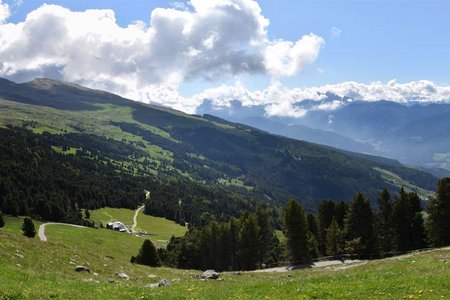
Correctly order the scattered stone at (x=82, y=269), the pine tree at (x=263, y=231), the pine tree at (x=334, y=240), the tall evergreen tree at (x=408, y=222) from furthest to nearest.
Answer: the pine tree at (x=263, y=231) → the tall evergreen tree at (x=408, y=222) → the pine tree at (x=334, y=240) → the scattered stone at (x=82, y=269)

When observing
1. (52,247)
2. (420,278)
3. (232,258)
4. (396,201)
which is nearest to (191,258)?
(232,258)

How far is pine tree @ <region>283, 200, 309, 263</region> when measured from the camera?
8281 centimetres

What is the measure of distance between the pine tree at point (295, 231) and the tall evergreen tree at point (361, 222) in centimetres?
1189

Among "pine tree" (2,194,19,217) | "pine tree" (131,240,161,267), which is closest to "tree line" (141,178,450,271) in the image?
"pine tree" (131,240,161,267)

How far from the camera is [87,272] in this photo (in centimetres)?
3684

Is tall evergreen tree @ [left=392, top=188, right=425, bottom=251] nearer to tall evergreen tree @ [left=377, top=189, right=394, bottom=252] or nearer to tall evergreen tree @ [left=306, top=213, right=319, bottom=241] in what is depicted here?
tall evergreen tree @ [left=377, top=189, right=394, bottom=252]

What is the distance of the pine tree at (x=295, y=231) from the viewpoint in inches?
3260

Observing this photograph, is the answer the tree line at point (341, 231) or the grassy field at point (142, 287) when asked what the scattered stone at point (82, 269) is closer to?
the grassy field at point (142, 287)

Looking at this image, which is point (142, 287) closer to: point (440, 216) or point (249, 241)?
point (440, 216)

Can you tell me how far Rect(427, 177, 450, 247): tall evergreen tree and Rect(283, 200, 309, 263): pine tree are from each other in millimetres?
24178

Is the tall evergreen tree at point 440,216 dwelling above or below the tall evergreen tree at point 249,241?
above

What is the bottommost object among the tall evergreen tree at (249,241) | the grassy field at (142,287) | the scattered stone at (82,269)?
the tall evergreen tree at (249,241)

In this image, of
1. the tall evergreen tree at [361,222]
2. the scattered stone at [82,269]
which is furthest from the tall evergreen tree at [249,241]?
the scattered stone at [82,269]

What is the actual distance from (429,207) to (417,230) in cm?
971
